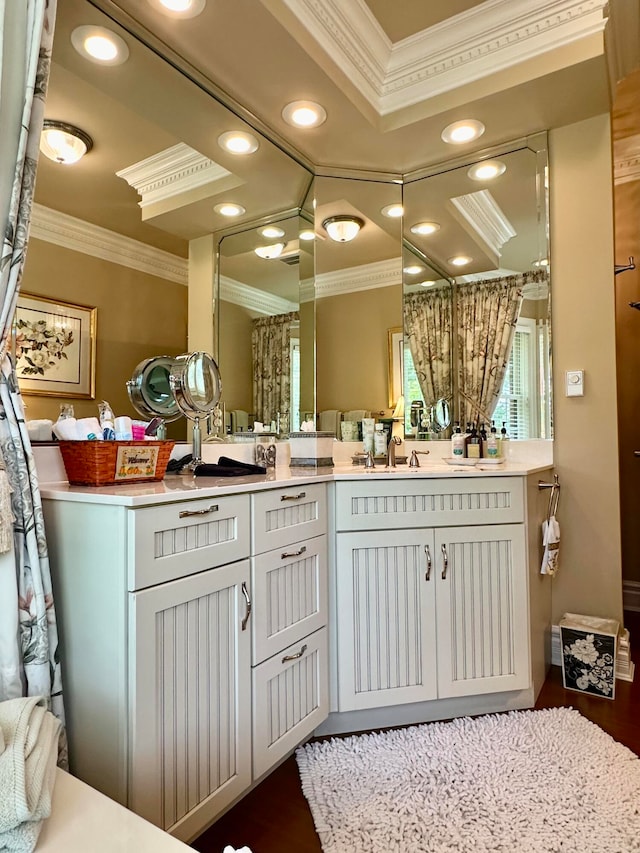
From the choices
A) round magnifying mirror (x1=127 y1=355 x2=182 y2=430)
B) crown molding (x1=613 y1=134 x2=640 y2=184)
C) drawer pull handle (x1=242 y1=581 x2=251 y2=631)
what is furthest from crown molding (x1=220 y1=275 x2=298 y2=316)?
crown molding (x1=613 y1=134 x2=640 y2=184)

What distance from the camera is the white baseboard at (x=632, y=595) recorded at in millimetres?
3039

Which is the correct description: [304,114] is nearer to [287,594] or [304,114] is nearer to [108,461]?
[108,461]

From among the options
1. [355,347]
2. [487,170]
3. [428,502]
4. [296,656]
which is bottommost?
[296,656]

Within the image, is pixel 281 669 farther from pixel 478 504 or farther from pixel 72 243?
pixel 72 243

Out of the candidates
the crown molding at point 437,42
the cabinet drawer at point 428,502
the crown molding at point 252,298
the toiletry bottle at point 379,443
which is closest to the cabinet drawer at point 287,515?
the cabinet drawer at point 428,502

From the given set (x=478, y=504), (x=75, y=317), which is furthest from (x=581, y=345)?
(x=75, y=317)

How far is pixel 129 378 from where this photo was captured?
1.71 metres

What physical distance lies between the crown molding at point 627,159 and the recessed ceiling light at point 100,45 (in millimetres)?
2660

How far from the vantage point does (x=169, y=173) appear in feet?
6.15

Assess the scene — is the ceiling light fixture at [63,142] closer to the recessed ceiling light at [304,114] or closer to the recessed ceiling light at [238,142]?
the recessed ceiling light at [238,142]

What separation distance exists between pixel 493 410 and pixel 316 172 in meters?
1.51

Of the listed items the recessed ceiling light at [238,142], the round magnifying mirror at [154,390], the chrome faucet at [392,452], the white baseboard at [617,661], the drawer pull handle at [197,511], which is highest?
the recessed ceiling light at [238,142]

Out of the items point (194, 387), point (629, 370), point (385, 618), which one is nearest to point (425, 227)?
point (629, 370)

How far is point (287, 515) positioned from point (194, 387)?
63 centimetres
